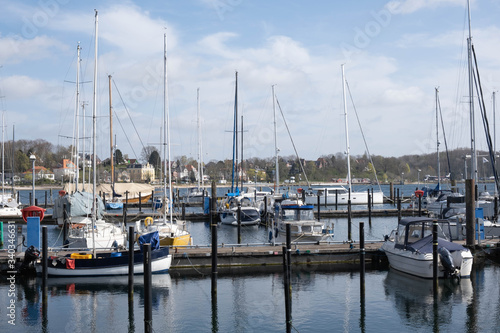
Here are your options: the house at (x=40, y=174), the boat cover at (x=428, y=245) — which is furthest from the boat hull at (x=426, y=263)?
the house at (x=40, y=174)

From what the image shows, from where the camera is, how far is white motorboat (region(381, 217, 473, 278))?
26656 millimetres

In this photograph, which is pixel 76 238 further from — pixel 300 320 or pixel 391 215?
pixel 391 215

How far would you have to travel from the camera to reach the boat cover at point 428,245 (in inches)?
1060

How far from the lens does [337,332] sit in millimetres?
20766

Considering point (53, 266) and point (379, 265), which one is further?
point (379, 265)

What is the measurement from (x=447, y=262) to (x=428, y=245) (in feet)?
4.52

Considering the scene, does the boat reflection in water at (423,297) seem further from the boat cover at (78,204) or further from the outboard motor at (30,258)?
the boat cover at (78,204)

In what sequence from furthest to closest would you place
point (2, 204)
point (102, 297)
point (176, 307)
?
point (2, 204) < point (102, 297) < point (176, 307)

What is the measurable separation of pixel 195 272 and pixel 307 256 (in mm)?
6224

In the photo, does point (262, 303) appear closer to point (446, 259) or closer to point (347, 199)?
point (446, 259)

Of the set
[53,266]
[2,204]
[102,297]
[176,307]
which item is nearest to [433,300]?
[176,307]

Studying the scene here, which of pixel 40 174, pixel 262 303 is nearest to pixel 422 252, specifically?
pixel 262 303

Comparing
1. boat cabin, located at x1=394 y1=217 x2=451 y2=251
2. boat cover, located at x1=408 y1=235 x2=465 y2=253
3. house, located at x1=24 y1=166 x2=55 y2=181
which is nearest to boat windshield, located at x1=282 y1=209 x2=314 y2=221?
boat cabin, located at x1=394 y1=217 x2=451 y2=251

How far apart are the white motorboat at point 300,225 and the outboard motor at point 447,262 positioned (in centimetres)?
938
